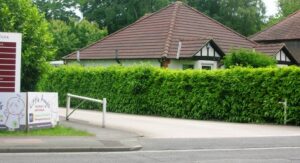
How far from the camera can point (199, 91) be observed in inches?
1013

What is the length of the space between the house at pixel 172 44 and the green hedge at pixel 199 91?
18.7 feet

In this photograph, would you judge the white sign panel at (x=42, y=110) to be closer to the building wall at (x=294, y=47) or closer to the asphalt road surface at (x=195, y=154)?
the asphalt road surface at (x=195, y=154)

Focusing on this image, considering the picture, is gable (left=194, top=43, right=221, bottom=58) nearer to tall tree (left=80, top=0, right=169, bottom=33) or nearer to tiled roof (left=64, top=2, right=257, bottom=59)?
tiled roof (left=64, top=2, right=257, bottom=59)

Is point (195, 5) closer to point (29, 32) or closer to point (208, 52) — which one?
point (208, 52)

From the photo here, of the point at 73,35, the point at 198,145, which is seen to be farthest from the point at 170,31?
the point at 73,35

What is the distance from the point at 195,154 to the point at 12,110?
628 cm

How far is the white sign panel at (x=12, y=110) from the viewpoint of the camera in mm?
17312

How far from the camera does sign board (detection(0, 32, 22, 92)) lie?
59.8 ft

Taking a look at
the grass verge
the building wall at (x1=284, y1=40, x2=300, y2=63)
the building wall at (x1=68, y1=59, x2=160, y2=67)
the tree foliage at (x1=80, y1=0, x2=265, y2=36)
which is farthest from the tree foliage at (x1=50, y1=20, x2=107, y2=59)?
the grass verge

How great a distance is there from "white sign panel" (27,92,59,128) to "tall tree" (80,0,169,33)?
50.7 m

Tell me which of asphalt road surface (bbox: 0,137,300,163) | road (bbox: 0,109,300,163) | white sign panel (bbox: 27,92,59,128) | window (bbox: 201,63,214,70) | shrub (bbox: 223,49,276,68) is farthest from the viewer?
window (bbox: 201,63,214,70)

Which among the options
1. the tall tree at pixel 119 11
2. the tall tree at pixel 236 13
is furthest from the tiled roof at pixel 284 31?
the tall tree at pixel 236 13

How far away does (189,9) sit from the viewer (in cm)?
4216

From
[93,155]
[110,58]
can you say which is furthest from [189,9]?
[93,155]
